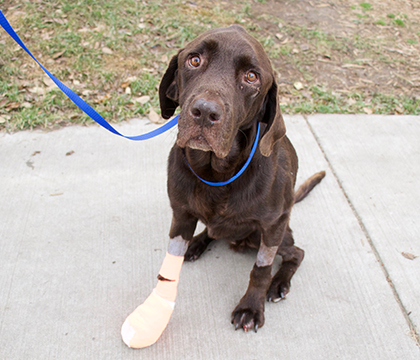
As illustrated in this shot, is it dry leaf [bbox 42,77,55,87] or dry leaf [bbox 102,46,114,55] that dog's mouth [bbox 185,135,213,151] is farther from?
dry leaf [bbox 102,46,114,55]

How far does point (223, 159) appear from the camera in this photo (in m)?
2.16

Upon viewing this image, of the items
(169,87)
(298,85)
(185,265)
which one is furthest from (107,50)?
(185,265)

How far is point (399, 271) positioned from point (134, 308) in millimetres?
1762

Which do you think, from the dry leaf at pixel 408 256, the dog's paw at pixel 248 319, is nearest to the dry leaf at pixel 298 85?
the dry leaf at pixel 408 256

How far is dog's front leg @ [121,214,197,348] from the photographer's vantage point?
224 centimetres

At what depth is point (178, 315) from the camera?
245 cm

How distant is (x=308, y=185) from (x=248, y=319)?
50.1 inches

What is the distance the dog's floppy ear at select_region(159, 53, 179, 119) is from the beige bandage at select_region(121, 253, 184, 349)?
2.94 ft

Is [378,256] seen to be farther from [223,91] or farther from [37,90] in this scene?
[37,90]

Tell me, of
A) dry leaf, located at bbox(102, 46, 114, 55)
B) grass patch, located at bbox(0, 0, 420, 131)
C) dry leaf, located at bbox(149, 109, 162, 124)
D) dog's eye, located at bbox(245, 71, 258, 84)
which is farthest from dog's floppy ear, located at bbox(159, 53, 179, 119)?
dry leaf, located at bbox(102, 46, 114, 55)

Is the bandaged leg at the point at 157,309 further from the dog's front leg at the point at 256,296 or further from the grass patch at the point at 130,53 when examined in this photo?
the grass patch at the point at 130,53

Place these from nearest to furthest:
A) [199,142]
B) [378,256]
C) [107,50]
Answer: [199,142] < [378,256] < [107,50]

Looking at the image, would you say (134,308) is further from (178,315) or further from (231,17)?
(231,17)

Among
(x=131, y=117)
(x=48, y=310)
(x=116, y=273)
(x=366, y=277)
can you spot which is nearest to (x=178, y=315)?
(x=116, y=273)
